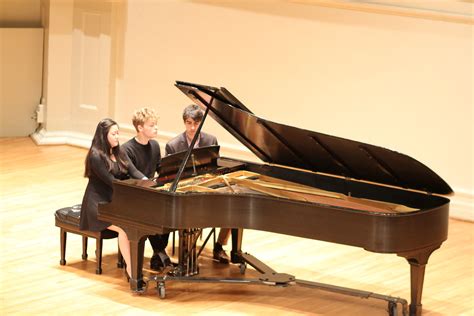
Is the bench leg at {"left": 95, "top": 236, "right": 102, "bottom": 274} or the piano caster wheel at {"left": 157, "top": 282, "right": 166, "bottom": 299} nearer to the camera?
the piano caster wheel at {"left": 157, "top": 282, "right": 166, "bottom": 299}

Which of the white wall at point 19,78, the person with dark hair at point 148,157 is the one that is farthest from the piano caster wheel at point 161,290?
the white wall at point 19,78

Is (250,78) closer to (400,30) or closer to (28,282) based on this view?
(400,30)

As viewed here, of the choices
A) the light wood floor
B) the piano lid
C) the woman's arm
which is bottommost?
the light wood floor

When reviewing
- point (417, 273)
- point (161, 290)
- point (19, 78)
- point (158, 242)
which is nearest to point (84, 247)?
point (158, 242)

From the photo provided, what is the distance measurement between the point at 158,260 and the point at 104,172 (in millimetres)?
762

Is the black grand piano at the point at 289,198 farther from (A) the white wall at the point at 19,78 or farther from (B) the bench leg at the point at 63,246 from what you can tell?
(A) the white wall at the point at 19,78

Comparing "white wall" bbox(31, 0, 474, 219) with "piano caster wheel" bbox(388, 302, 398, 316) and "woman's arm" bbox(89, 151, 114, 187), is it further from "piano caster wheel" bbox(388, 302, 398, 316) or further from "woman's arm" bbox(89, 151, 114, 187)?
"woman's arm" bbox(89, 151, 114, 187)

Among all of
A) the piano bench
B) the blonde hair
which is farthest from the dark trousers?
the blonde hair

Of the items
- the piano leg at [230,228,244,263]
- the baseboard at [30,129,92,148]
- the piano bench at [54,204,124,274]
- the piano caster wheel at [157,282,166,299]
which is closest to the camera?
the piano caster wheel at [157,282,166,299]

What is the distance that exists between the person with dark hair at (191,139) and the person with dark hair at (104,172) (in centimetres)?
45

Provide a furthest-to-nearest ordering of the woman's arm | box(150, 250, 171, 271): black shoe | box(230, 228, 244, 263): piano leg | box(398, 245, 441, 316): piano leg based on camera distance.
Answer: box(230, 228, 244, 263): piano leg < box(150, 250, 171, 271): black shoe < the woman's arm < box(398, 245, 441, 316): piano leg

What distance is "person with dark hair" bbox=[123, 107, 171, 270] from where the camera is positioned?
643cm

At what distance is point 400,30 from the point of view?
8336 mm

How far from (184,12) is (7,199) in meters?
2.58
